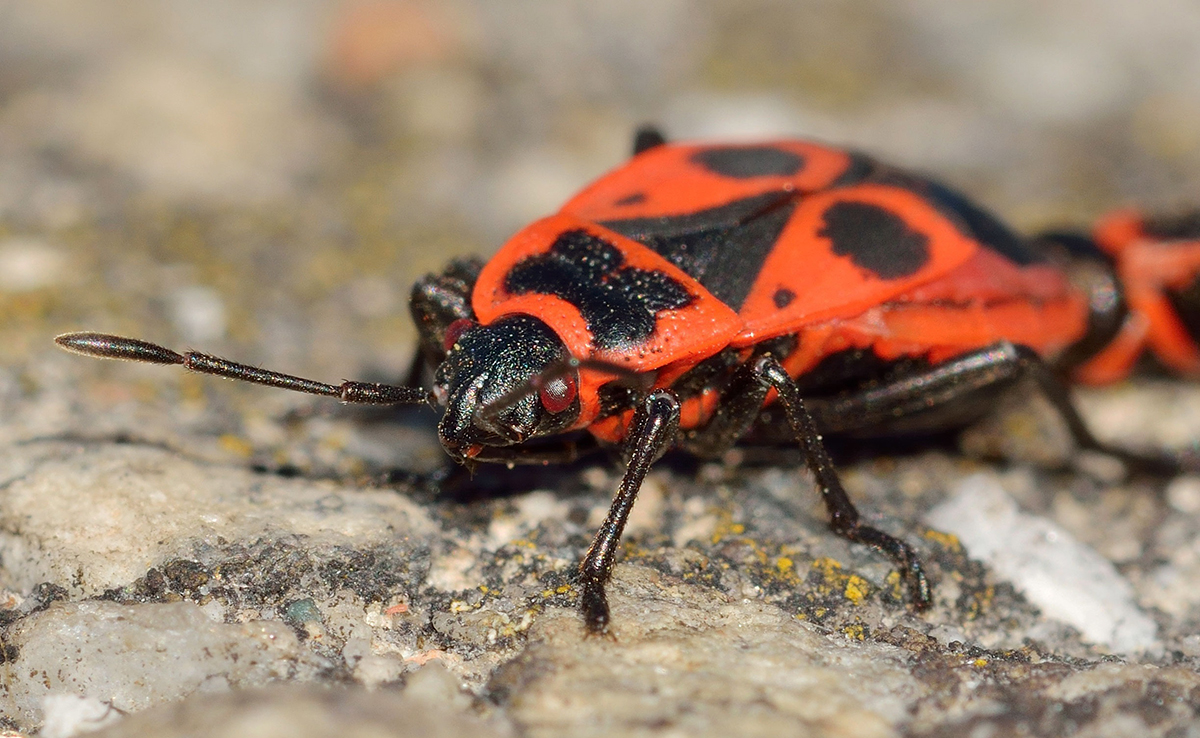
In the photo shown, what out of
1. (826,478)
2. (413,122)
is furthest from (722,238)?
(413,122)

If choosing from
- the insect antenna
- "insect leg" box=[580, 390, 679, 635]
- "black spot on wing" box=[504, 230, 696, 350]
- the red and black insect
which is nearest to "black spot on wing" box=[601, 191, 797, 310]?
the red and black insect

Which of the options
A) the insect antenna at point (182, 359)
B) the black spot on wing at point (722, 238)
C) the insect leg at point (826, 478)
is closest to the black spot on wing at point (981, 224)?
the black spot on wing at point (722, 238)

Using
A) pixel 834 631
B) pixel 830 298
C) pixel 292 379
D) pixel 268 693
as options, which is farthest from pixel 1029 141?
pixel 268 693

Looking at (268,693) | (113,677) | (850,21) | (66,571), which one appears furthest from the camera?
(850,21)

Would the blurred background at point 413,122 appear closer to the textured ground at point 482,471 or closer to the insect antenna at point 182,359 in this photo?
the textured ground at point 482,471

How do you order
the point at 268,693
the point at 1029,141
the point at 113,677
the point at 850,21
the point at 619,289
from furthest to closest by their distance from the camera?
1. the point at 850,21
2. the point at 1029,141
3. the point at 619,289
4. the point at 113,677
5. the point at 268,693

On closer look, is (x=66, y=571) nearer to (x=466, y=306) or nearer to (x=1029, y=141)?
(x=466, y=306)
